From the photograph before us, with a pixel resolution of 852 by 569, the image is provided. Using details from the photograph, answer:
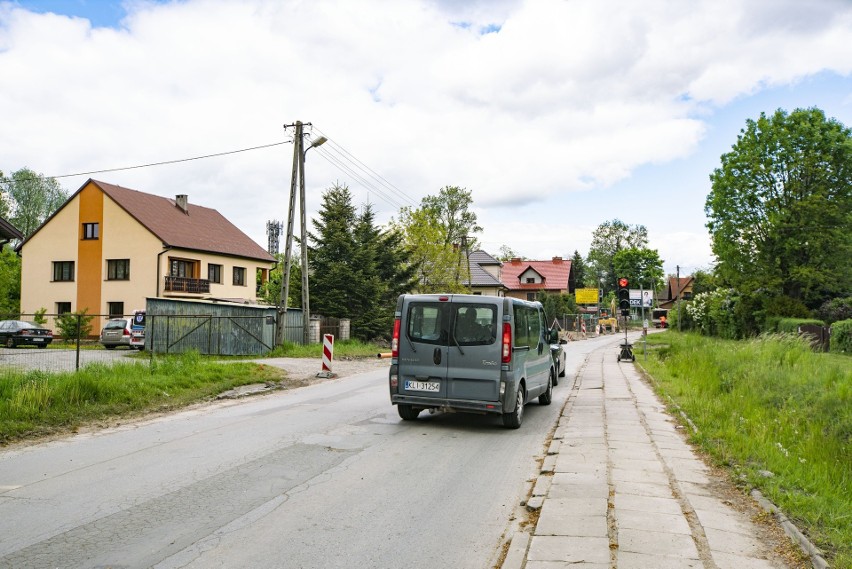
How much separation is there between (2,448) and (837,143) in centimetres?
4119

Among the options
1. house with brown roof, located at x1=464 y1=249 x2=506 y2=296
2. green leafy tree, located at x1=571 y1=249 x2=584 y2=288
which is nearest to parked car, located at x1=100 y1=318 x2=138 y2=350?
house with brown roof, located at x1=464 y1=249 x2=506 y2=296

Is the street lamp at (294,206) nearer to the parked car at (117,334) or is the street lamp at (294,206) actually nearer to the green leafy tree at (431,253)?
the parked car at (117,334)

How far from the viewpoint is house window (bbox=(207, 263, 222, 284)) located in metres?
43.2

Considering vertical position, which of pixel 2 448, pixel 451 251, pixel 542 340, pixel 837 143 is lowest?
pixel 2 448

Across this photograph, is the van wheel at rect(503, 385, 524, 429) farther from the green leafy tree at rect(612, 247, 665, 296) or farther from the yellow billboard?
the green leafy tree at rect(612, 247, 665, 296)

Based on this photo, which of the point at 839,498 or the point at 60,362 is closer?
the point at 839,498

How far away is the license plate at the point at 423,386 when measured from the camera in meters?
9.65

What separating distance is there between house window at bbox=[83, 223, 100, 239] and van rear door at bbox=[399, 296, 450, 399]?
37456mm

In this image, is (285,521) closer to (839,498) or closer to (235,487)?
(235,487)

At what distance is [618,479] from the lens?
6.46 meters

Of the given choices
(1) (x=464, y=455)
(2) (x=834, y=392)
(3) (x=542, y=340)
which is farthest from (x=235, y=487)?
(2) (x=834, y=392)

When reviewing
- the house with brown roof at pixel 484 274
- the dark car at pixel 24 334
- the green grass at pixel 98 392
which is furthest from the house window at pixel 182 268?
the house with brown roof at pixel 484 274

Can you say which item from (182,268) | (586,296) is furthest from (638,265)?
(182,268)

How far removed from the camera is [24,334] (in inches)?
1104
